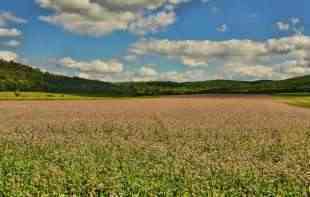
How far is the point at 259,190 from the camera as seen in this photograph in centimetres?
1043

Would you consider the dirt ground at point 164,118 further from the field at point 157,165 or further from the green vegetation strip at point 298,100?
the green vegetation strip at point 298,100

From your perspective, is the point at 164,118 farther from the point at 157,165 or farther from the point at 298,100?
the point at 298,100

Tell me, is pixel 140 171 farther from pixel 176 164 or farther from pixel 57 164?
pixel 57 164

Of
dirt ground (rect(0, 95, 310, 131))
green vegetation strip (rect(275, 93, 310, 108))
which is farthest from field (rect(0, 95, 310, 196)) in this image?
green vegetation strip (rect(275, 93, 310, 108))

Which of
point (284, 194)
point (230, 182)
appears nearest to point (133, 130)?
point (230, 182)

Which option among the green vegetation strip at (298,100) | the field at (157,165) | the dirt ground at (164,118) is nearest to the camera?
the field at (157,165)

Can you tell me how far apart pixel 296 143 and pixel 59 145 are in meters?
11.4

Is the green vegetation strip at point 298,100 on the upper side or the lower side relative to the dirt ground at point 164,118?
lower

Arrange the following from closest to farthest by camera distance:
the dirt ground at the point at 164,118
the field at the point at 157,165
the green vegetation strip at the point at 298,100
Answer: the field at the point at 157,165 < the dirt ground at the point at 164,118 < the green vegetation strip at the point at 298,100

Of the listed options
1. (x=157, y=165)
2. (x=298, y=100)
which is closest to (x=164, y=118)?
(x=157, y=165)

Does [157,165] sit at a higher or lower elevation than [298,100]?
higher

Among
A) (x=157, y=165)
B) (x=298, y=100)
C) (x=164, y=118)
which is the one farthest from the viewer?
(x=298, y=100)

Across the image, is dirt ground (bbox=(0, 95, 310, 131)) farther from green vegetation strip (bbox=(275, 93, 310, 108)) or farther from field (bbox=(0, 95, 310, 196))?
green vegetation strip (bbox=(275, 93, 310, 108))

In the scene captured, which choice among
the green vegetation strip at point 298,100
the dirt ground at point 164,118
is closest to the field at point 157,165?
the dirt ground at point 164,118
